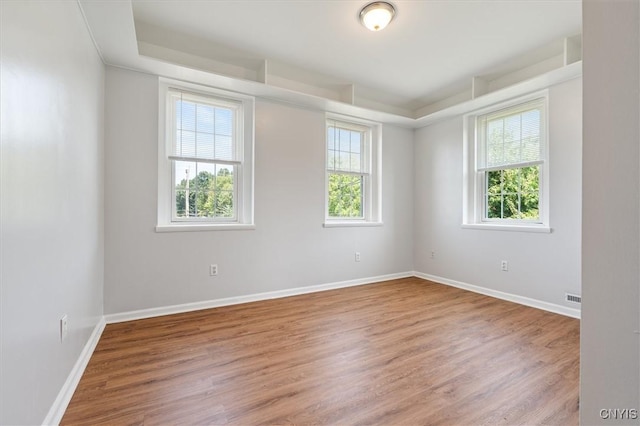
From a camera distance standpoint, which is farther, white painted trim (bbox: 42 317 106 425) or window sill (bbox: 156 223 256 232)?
window sill (bbox: 156 223 256 232)

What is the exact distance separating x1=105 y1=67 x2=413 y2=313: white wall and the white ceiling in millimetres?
476

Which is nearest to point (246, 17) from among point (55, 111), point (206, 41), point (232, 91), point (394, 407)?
point (206, 41)

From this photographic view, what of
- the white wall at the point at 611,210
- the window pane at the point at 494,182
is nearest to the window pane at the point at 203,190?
the white wall at the point at 611,210

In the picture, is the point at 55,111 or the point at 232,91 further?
the point at 232,91

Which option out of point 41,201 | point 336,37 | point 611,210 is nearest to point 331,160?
point 336,37

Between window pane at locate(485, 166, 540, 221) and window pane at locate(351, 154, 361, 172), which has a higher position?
window pane at locate(351, 154, 361, 172)

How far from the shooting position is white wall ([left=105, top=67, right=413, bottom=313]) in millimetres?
2908

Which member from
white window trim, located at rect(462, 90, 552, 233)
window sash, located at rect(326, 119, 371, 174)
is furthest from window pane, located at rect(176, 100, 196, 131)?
white window trim, located at rect(462, 90, 552, 233)

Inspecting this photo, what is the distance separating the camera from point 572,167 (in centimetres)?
317

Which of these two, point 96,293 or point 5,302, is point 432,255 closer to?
point 96,293

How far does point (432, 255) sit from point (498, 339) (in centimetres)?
227

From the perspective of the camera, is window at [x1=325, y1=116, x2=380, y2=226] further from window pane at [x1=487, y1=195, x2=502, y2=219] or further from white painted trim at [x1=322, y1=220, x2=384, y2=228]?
window pane at [x1=487, y1=195, x2=502, y2=219]

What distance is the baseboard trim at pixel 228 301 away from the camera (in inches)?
115

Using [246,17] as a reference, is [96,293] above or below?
below
